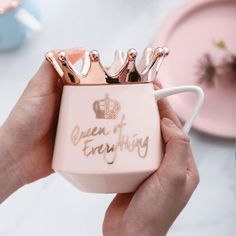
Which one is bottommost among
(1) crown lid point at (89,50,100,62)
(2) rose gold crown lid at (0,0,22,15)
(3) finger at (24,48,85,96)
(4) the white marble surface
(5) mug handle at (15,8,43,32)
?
(4) the white marble surface

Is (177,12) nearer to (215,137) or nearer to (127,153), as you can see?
(215,137)

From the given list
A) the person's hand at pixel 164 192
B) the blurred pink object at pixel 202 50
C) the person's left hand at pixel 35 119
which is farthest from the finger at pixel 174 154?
the blurred pink object at pixel 202 50

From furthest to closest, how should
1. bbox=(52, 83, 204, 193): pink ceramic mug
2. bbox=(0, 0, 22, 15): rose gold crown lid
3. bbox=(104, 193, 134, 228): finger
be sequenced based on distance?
1. bbox=(0, 0, 22, 15): rose gold crown lid
2. bbox=(104, 193, 134, 228): finger
3. bbox=(52, 83, 204, 193): pink ceramic mug

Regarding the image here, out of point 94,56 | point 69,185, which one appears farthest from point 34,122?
point 69,185

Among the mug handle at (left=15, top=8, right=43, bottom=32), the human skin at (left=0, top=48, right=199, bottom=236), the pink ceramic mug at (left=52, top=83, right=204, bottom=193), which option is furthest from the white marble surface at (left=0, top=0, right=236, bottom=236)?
the pink ceramic mug at (left=52, top=83, right=204, bottom=193)

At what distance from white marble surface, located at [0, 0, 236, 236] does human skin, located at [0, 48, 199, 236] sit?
0.14 m

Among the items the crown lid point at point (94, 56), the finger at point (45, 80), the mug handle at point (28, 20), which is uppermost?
the crown lid point at point (94, 56)

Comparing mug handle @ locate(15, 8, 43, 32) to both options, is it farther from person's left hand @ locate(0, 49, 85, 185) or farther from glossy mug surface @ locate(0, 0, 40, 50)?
person's left hand @ locate(0, 49, 85, 185)

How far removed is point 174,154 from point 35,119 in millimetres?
134

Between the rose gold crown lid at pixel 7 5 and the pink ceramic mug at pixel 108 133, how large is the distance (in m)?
0.28

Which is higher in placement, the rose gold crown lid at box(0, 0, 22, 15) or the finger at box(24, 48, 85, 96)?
the rose gold crown lid at box(0, 0, 22, 15)

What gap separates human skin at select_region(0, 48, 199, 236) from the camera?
425 millimetres

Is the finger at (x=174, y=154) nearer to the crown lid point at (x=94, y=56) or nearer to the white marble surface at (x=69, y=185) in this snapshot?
the crown lid point at (x=94, y=56)

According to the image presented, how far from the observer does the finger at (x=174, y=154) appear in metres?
0.42
